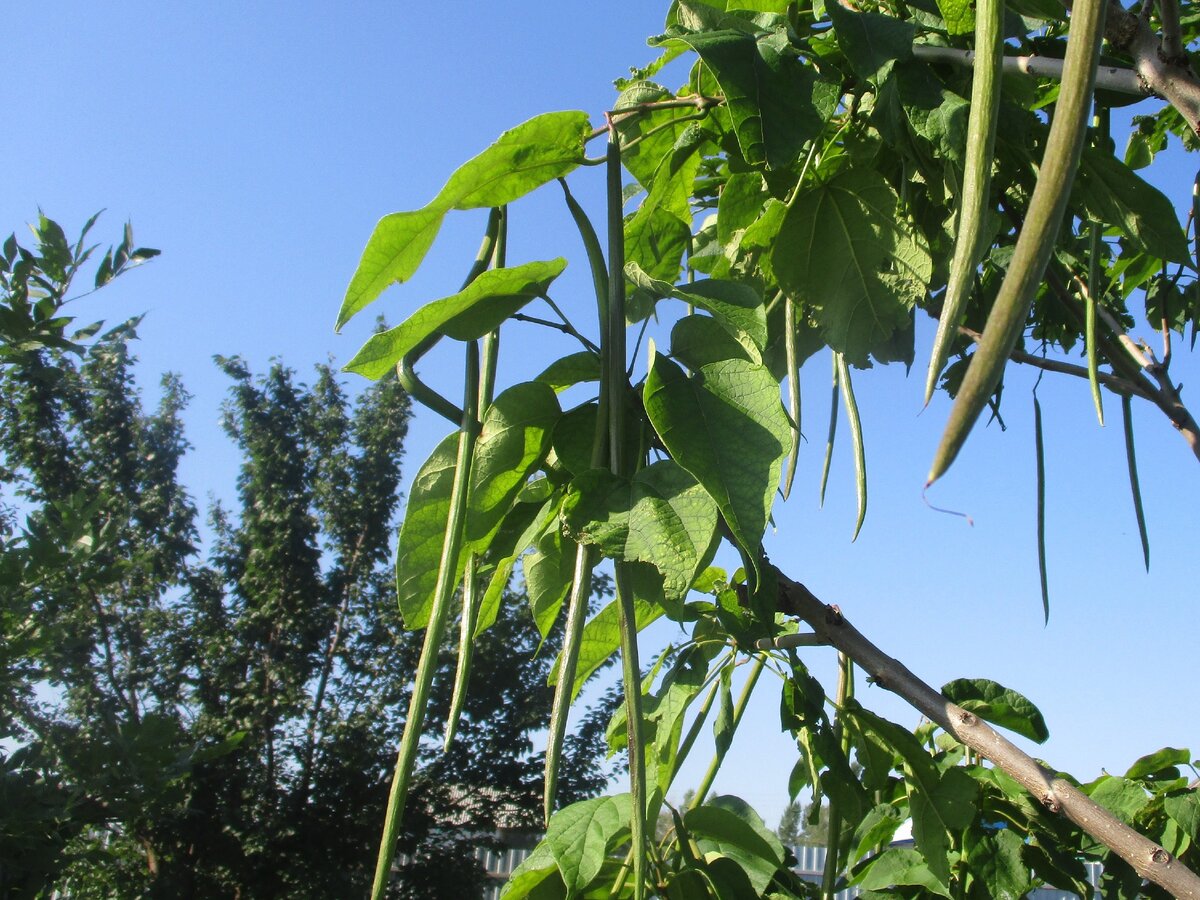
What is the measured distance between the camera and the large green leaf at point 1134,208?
1.87 ft

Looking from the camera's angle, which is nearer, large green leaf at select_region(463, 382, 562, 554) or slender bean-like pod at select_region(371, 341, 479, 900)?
slender bean-like pod at select_region(371, 341, 479, 900)

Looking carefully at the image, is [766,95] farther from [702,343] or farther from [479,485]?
[479,485]

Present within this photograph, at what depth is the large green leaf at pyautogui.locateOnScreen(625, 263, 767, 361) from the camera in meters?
0.45

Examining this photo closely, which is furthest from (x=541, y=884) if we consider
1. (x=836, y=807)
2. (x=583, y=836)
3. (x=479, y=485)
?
(x=479, y=485)

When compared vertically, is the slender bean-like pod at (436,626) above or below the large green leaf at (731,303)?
below

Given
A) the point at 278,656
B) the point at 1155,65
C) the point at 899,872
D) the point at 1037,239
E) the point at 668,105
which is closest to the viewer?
the point at 1037,239

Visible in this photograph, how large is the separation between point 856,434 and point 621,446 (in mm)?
214

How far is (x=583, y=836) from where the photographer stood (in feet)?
1.98

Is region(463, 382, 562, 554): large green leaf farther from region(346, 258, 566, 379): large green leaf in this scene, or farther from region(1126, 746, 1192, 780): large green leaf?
region(1126, 746, 1192, 780): large green leaf

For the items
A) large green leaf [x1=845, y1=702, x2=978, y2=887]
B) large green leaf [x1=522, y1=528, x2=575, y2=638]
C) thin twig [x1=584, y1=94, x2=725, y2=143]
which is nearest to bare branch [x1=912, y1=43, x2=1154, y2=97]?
thin twig [x1=584, y1=94, x2=725, y2=143]

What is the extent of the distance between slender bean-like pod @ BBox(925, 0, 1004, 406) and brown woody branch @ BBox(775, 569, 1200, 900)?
0.33m

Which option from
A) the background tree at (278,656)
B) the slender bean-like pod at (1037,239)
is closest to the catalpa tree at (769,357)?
the slender bean-like pod at (1037,239)

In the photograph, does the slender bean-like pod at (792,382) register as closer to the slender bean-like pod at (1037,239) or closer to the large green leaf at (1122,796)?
the slender bean-like pod at (1037,239)

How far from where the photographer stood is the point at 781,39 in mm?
514
